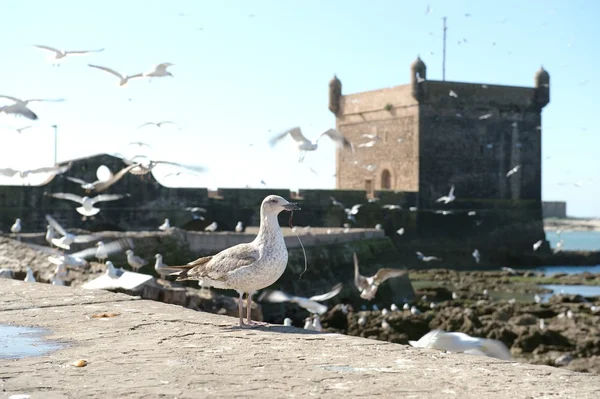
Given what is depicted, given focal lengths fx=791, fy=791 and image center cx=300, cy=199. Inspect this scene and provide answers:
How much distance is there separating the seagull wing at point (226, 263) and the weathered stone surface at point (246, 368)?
0.32m

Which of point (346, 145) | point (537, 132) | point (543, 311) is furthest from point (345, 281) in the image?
point (537, 132)

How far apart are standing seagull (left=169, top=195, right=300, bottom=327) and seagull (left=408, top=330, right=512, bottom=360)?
111cm

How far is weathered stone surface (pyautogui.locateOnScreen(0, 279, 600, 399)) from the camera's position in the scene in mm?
3105

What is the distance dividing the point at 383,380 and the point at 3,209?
22.5 metres

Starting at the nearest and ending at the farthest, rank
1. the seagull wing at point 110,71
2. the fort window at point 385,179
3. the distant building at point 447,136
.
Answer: the seagull wing at point 110,71 → the distant building at point 447,136 → the fort window at point 385,179

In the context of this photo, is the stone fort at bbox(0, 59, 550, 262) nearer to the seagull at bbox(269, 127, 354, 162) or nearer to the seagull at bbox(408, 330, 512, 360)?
the seagull at bbox(269, 127, 354, 162)

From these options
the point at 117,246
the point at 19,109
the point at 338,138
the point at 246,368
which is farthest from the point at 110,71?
the point at 246,368

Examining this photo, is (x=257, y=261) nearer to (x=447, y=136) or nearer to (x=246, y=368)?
(x=246, y=368)

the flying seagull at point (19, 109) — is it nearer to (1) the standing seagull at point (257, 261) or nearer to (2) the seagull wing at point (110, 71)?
(2) the seagull wing at point (110, 71)

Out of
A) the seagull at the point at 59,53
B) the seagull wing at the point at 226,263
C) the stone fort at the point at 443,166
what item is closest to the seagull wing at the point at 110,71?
the seagull at the point at 59,53

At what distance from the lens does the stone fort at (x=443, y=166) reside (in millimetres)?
36000

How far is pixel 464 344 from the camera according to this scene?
17.0ft

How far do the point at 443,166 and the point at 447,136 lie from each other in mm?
1451

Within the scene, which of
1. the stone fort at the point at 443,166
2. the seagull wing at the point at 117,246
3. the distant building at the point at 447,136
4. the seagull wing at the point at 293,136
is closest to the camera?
the seagull wing at the point at 293,136
